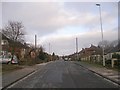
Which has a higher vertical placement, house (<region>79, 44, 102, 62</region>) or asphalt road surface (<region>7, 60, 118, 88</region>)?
house (<region>79, 44, 102, 62</region>)

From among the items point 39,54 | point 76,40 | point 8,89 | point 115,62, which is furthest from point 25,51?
point 8,89

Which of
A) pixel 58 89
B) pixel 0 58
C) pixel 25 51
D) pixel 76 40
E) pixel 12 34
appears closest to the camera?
pixel 58 89

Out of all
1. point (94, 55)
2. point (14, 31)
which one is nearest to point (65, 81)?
point (14, 31)

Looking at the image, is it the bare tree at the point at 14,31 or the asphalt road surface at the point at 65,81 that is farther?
the bare tree at the point at 14,31

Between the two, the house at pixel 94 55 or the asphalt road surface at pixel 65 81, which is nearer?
the asphalt road surface at pixel 65 81

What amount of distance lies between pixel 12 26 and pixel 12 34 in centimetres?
164

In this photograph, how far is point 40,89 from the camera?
14.4m

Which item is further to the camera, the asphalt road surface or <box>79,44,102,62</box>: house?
<box>79,44,102,62</box>: house

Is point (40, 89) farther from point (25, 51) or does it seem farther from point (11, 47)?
point (25, 51)

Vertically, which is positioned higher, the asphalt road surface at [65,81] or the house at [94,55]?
the house at [94,55]

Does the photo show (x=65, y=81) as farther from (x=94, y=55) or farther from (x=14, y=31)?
(x=94, y=55)

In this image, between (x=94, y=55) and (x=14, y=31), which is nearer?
(x=14, y=31)

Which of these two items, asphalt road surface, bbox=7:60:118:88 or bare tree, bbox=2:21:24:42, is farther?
bare tree, bbox=2:21:24:42

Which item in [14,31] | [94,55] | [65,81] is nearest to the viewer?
[65,81]
